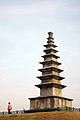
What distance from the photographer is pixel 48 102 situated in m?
45.8

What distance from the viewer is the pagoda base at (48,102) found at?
45406 mm

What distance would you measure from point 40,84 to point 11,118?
12.1 metres

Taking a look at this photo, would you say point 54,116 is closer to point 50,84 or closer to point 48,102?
point 48,102

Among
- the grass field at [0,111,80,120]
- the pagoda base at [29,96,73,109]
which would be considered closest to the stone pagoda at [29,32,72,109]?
the pagoda base at [29,96,73,109]

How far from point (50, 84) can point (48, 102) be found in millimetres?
3552

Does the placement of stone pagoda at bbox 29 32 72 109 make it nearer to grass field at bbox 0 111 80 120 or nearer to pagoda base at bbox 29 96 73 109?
pagoda base at bbox 29 96 73 109

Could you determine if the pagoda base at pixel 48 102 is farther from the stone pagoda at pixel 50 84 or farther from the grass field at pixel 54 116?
the grass field at pixel 54 116

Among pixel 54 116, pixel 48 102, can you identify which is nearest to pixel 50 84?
pixel 48 102

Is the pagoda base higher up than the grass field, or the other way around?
the pagoda base

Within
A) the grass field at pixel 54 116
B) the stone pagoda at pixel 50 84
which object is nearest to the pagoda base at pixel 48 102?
the stone pagoda at pixel 50 84

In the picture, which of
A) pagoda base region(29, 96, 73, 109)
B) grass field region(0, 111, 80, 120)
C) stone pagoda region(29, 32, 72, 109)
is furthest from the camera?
stone pagoda region(29, 32, 72, 109)

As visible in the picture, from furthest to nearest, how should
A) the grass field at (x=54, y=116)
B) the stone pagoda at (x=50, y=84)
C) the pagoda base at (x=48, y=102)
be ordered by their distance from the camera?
the stone pagoda at (x=50, y=84)
the pagoda base at (x=48, y=102)
the grass field at (x=54, y=116)

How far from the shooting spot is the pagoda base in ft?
149

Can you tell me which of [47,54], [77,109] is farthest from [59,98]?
[47,54]
